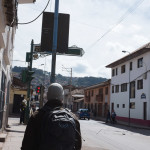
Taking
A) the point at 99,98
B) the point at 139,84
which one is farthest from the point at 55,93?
the point at 99,98

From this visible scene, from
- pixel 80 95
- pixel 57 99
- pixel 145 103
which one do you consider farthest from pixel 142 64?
pixel 80 95

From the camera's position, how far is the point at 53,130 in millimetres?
2777

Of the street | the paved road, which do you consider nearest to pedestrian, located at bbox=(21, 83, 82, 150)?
the street

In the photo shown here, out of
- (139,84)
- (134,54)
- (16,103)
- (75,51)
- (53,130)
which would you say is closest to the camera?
(53,130)

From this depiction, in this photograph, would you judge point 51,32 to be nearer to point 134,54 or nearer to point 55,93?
point 55,93

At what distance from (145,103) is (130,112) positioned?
14.5ft

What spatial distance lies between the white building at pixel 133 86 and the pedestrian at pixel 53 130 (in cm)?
2640

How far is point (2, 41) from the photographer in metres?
8.58

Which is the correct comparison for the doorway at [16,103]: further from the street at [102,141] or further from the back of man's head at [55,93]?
the back of man's head at [55,93]

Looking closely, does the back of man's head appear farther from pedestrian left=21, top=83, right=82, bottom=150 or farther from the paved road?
the paved road

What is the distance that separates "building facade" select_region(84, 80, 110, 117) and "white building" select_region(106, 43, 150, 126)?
302 cm

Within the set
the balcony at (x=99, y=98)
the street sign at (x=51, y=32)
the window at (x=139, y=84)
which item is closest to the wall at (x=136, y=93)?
the window at (x=139, y=84)

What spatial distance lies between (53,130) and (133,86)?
32.3 meters

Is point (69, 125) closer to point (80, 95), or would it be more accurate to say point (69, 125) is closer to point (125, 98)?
point (125, 98)
